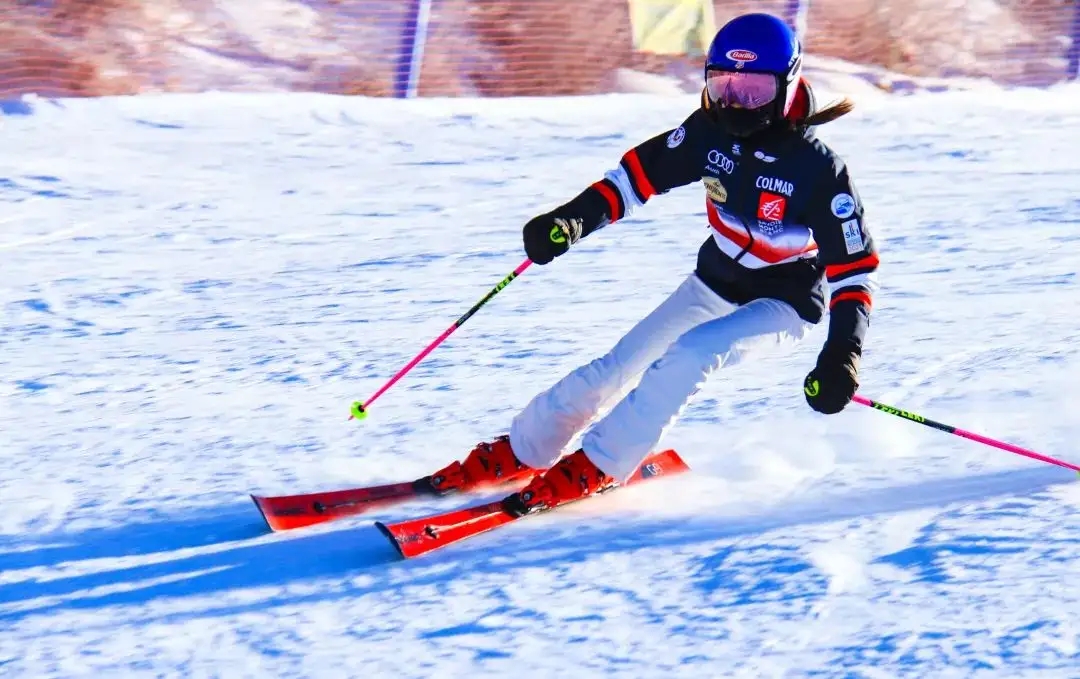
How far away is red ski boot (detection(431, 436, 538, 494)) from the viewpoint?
3953 millimetres

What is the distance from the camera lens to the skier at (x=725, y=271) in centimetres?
357

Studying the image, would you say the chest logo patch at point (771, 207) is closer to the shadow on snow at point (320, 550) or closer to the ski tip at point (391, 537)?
the shadow on snow at point (320, 550)

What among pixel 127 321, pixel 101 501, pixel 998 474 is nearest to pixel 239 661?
pixel 101 501

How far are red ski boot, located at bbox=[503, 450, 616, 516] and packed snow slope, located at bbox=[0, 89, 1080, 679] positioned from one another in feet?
0.20

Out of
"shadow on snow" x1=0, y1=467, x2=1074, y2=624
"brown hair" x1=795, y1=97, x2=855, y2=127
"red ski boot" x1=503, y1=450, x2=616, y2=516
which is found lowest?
"shadow on snow" x1=0, y1=467, x2=1074, y2=624

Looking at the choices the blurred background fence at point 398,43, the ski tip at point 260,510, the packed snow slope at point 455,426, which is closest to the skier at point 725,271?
the packed snow slope at point 455,426

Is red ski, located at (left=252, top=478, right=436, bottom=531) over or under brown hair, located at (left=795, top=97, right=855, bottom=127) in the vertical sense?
under

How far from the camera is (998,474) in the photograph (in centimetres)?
403

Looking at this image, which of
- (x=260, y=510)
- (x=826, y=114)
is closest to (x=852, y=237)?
(x=826, y=114)

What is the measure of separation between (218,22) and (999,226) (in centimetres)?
603

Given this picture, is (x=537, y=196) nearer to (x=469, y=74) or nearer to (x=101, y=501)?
(x=469, y=74)

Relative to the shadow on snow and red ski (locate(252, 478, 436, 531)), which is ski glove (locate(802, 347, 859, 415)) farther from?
red ski (locate(252, 478, 436, 531))

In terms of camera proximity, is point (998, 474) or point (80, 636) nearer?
point (80, 636)

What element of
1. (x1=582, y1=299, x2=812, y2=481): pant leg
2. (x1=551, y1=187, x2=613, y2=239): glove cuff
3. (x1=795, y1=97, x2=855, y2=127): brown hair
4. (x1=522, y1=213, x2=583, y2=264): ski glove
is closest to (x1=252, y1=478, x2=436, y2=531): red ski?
(x1=582, y1=299, x2=812, y2=481): pant leg
